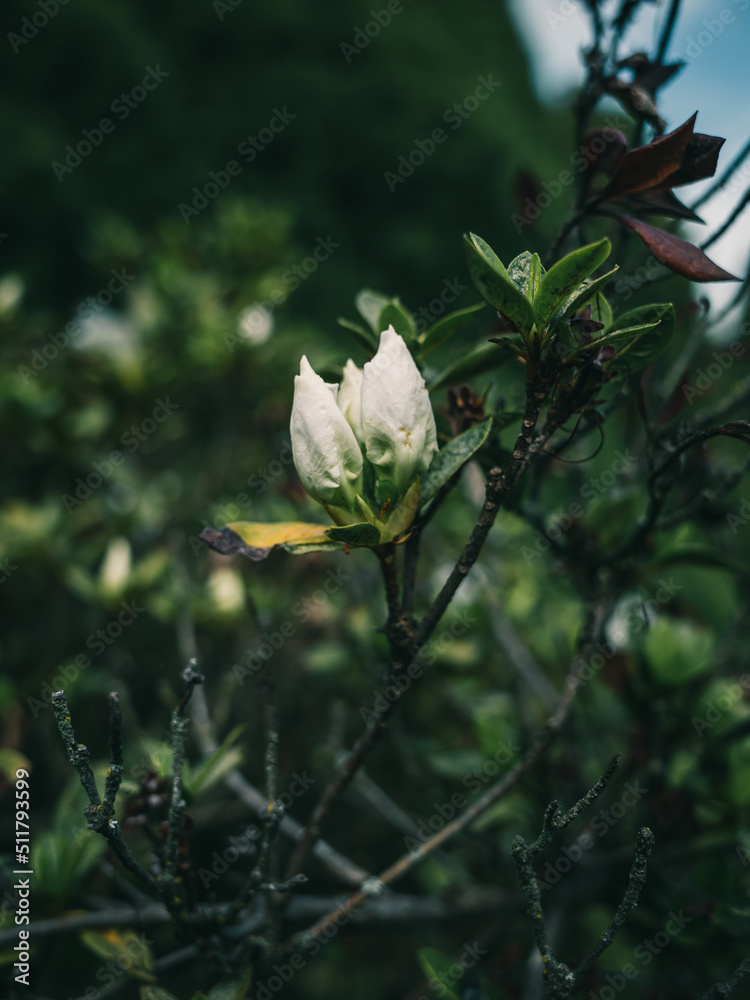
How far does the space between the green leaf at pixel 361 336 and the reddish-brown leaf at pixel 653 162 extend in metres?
0.27

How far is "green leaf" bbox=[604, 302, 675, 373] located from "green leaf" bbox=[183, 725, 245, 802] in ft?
1.84

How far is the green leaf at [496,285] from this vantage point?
1.60ft

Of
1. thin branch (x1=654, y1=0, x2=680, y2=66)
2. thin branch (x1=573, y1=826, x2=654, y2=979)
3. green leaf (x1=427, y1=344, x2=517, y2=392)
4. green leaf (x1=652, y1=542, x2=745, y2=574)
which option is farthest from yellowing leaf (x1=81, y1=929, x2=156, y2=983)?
thin branch (x1=654, y1=0, x2=680, y2=66)

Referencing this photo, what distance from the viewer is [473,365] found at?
2.21 feet

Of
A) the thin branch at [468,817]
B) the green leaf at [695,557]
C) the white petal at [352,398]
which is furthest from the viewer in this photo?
the green leaf at [695,557]

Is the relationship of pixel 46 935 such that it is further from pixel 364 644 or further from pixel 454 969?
pixel 364 644

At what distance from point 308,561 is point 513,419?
1.18m

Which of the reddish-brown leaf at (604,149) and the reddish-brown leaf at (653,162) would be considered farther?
the reddish-brown leaf at (604,149)

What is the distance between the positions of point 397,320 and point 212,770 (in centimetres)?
54

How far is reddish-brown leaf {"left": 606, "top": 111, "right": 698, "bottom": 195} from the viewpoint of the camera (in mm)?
558

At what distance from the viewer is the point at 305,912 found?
80cm

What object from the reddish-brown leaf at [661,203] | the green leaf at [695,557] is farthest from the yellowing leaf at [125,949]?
the reddish-brown leaf at [661,203]

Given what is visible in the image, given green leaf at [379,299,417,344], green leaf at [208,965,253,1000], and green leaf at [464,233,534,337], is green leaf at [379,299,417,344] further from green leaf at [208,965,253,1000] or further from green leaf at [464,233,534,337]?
green leaf at [208,965,253,1000]

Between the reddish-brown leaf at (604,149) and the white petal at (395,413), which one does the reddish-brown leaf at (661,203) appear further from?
the white petal at (395,413)
